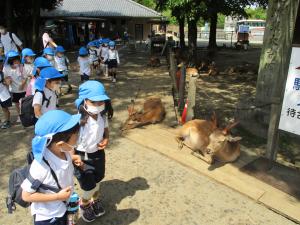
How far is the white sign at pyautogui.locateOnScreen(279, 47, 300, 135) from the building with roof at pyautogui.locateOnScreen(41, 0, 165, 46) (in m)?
21.7

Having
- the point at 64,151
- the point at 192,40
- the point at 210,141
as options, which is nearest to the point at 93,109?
the point at 64,151

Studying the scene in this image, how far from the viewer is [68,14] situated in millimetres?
29078

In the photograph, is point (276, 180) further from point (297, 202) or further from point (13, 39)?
point (13, 39)

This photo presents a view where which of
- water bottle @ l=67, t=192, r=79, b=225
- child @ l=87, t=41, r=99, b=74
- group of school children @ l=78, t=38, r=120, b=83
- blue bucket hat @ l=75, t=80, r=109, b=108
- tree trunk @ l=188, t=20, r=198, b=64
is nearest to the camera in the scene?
water bottle @ l=67, t=192, r=79, b=225

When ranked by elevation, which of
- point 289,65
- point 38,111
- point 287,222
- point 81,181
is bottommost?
point 287,222

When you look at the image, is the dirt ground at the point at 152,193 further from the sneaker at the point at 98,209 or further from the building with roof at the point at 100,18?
the building with roof at the point at 100,18

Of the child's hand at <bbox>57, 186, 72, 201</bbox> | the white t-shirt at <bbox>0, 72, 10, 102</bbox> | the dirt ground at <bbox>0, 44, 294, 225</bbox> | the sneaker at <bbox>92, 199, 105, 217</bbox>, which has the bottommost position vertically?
the dirt ground at <bbox>0, 44, 294, 225</bbox>

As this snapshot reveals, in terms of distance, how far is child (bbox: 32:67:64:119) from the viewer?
167 inches

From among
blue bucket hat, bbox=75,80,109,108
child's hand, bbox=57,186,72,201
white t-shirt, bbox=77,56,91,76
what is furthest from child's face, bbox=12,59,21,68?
child's hand, bbox=57,186,72,201

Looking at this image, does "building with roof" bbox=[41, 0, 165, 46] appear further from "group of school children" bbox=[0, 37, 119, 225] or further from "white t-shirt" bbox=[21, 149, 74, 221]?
"white t-shirt" bbox=[21, 149, 74, 221]

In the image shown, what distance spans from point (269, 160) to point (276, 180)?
1.18 ft

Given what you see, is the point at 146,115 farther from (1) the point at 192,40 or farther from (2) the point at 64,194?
(1) the point at 192,40

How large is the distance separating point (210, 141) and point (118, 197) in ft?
5.47

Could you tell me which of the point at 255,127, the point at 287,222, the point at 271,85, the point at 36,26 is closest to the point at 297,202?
the point at 287,222
